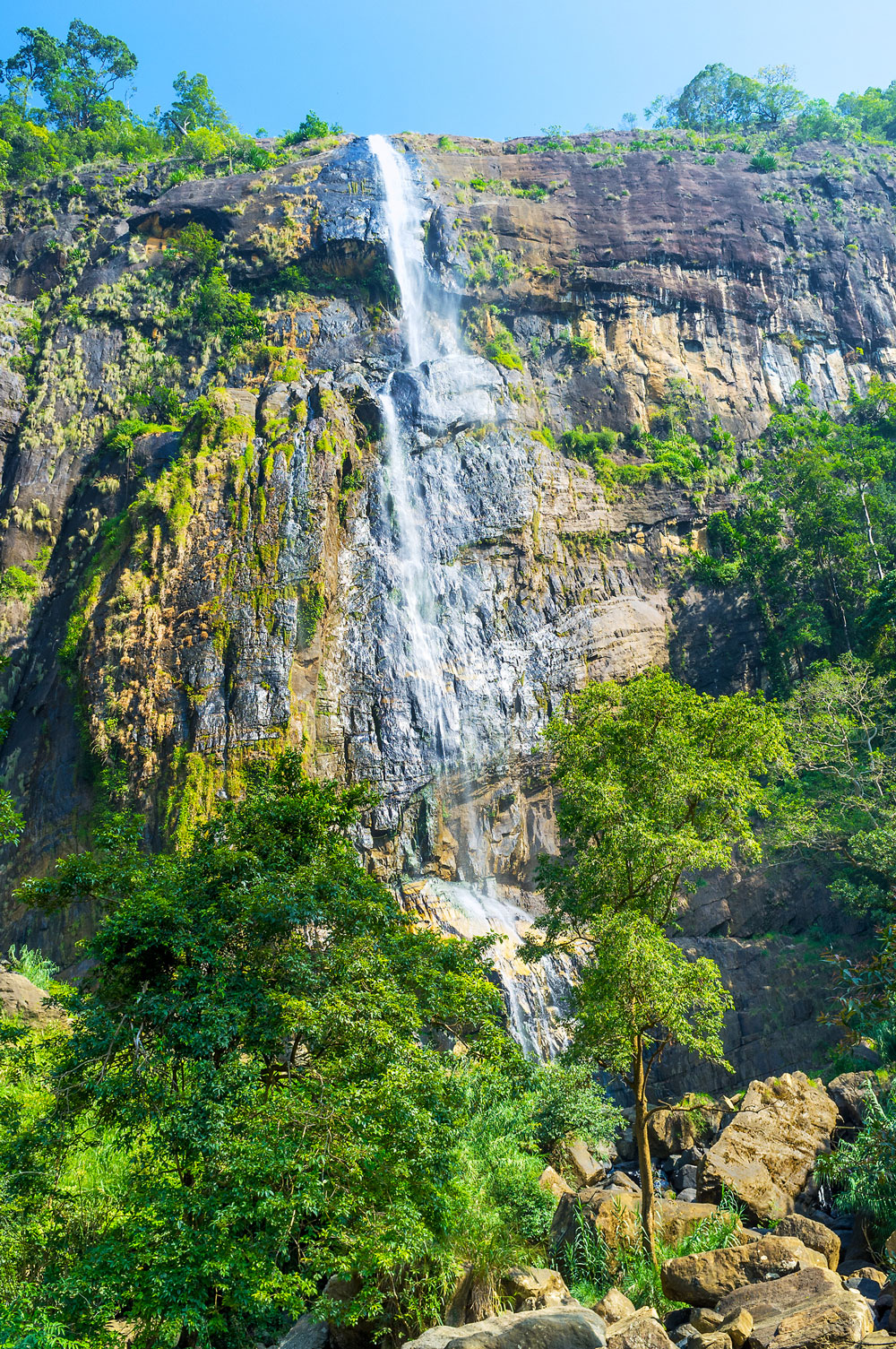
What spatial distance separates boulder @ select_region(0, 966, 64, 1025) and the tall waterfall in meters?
9.81

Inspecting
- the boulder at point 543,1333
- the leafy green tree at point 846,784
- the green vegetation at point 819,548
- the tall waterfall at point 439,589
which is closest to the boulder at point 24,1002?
the tall waterfall at point 439,589

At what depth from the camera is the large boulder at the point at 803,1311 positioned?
252 inches

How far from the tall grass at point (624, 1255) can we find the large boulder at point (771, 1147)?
3.65 ft

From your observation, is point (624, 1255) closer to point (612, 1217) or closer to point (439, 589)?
point (612, 1217)

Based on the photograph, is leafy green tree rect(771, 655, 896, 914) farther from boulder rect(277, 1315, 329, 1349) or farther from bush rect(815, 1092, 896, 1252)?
boulder rect(277, 1315, 329, 1349)

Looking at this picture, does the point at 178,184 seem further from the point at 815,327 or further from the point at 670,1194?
the point at 670,1194

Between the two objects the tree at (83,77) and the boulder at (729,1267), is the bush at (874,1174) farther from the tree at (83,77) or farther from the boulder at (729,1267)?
the tree at (83,77)

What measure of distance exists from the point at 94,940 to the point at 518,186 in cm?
4303

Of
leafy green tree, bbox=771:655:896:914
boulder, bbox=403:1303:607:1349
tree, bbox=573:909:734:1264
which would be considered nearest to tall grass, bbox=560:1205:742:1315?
tree, bbox=573:909:734:1264

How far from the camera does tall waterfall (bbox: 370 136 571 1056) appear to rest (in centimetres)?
2305

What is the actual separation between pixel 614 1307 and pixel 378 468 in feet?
83.6

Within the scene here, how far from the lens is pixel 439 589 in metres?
28.7

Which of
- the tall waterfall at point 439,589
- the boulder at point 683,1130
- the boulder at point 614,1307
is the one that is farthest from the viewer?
the tall waterfall at point 439,589

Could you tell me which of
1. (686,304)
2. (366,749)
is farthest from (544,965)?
(686,304)
